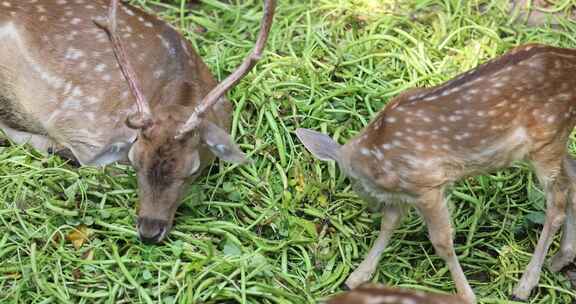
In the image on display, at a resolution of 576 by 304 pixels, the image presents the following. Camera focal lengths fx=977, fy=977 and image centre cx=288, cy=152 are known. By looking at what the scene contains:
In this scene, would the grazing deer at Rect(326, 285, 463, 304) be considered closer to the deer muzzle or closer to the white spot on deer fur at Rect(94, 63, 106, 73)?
the deer muzzle

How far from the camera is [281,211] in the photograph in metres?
5.45

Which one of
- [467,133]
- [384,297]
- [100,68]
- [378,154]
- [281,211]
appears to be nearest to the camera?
[384,297]

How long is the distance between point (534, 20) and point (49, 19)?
342 cm

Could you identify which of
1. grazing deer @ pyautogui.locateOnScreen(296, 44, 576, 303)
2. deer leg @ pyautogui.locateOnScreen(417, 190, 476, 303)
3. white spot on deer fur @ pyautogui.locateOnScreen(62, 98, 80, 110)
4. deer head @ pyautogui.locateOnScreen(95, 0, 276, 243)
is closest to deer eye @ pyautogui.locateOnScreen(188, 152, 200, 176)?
deer head @ pyautogui.locateOnScreen(95, 0, 276, 243)

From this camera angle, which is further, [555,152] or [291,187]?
[291,187]

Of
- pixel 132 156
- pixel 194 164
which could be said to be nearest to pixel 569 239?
pixel 194 164

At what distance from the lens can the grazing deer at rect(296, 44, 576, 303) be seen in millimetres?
4770

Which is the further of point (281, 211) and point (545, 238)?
point (281, 211)

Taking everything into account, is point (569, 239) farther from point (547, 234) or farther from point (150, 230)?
point (150, 230)

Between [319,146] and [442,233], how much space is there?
30.8 inches

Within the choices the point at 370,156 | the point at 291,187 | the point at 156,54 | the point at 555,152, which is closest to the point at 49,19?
the point at 156,54

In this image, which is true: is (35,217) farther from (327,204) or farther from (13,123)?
(327,204)

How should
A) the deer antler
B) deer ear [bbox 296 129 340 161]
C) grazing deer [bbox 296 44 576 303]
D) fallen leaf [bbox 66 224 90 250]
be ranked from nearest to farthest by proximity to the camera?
grazing deer [bbox 296 44 576 303], the deer antler, deer ear [bbox 296 129 340 161], fallen leaf [bbox 66 224 90 250]

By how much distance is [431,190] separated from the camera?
15.7 ft
